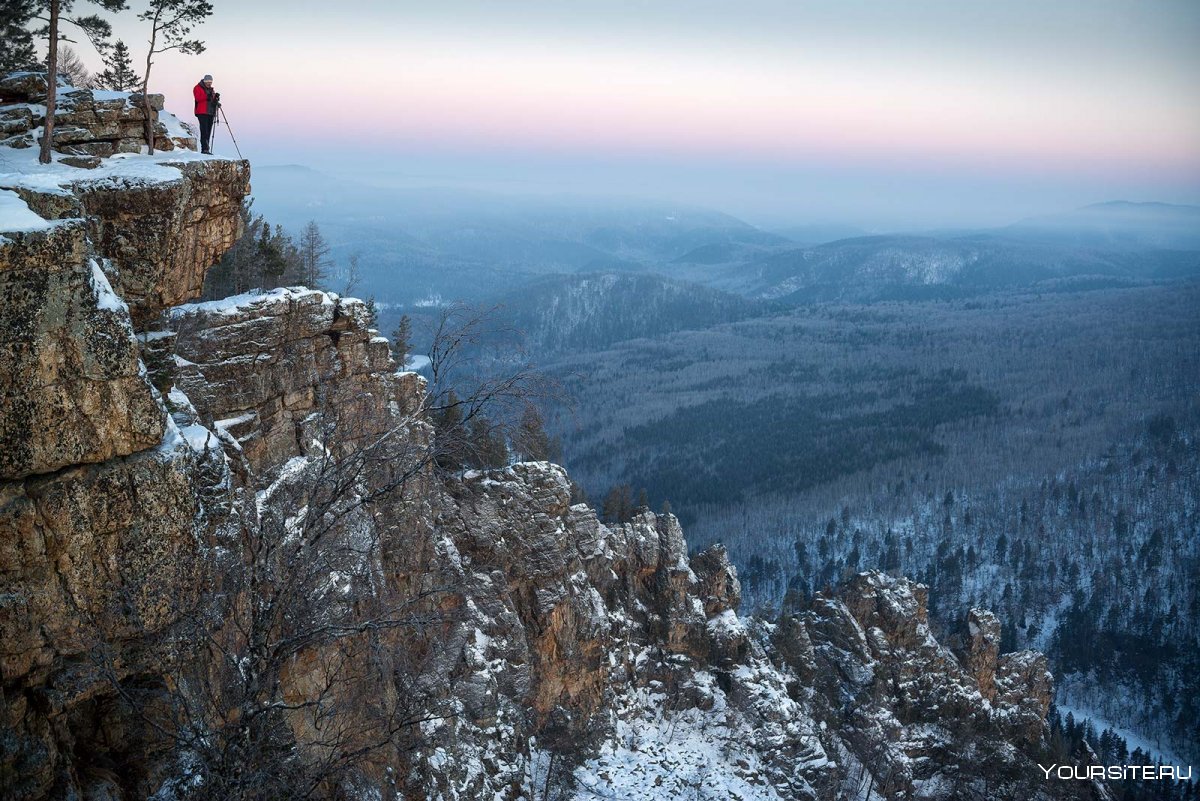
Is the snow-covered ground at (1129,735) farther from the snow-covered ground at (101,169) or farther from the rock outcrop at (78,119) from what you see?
the rock outcrop at (78,119)

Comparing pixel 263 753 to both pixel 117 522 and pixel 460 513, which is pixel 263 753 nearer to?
pixel 117 522

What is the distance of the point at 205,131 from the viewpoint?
18484mm

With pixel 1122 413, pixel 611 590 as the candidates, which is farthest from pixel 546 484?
pixel 1122 413

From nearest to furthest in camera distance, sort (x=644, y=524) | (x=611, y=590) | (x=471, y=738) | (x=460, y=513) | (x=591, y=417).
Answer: (x=471, y=738) < (x=460, y=513) < (x=611, y=590) < (x=644, y=524) < (x=591, y=417)

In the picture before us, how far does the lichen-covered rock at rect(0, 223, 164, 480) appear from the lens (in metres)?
9.23

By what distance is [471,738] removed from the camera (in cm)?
2506

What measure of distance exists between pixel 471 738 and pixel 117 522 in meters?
17.8

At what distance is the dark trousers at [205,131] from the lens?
18375 mm

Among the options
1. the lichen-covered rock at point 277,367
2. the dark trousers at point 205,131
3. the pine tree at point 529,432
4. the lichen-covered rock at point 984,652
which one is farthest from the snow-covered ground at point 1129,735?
the dark trousers at point 205,131

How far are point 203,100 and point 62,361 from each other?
11.4 meters

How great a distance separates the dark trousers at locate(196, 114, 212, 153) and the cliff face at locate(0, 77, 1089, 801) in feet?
8.07

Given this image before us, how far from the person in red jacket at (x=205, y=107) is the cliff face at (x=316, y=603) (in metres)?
2.49

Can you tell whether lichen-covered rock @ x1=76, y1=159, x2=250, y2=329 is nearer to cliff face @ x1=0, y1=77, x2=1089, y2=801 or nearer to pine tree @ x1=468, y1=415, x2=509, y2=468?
cliff face @ x1=0, y1=77, x2=1089, y2=801

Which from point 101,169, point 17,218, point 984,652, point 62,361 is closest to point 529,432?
point 62,361
